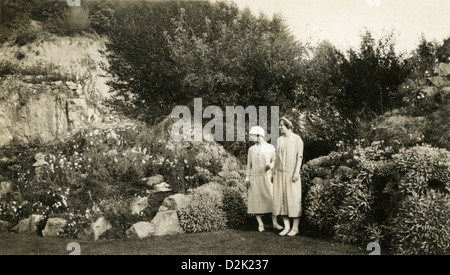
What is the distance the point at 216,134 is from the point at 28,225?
14.1 feet

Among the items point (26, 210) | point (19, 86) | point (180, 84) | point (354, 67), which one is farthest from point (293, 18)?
point (26, 210)

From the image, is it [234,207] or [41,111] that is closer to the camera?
[234,207]

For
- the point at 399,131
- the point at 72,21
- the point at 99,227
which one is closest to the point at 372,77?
the point at 399,131

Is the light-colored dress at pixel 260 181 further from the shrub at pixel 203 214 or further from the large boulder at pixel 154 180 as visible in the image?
the large boulder at pixel 154 180

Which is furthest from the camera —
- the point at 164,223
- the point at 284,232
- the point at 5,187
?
the point at 5,187

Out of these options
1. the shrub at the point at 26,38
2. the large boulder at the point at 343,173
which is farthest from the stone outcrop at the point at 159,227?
the shrub at the point at 26,38

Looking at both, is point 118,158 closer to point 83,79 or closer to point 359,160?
point 83,79

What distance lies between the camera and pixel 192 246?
7.17 meters

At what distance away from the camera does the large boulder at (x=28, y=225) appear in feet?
25.6

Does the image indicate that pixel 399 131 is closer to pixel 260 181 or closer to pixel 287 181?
pixel 287 181

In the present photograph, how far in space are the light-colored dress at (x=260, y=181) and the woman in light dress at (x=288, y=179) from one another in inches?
9.3
